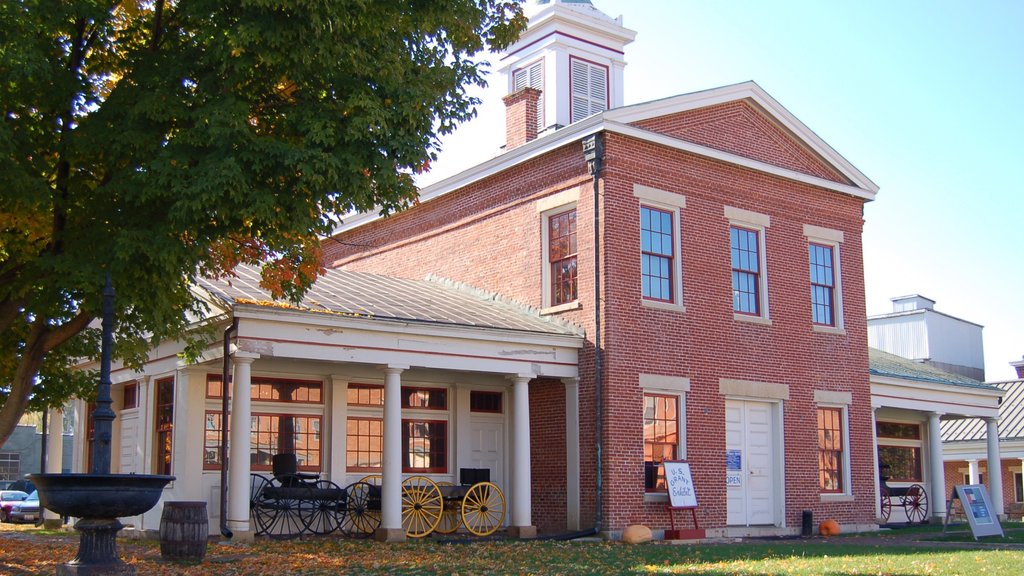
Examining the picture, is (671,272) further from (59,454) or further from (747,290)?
(59,454)

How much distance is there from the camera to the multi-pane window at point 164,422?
2003 cm

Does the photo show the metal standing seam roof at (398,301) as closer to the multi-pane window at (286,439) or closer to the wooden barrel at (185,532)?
the multi-pane window at (286,439)

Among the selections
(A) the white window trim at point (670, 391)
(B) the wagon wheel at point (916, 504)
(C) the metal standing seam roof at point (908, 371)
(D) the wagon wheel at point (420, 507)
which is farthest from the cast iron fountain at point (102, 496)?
(B) the wagon wheel at point (916, 504)

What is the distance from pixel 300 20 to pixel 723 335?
1332cm

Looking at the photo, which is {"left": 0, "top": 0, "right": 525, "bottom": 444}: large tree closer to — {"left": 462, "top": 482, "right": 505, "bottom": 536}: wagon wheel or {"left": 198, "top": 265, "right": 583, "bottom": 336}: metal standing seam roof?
{"left": 198, "top": 265, "right": 583, "bottom": 336}: metal standing seam roof

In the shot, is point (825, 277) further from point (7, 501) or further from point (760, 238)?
point (7, 501)

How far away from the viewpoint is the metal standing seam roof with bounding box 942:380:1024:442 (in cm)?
3922

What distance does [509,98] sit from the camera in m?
25.0

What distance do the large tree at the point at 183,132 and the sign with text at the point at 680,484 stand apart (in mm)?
9449

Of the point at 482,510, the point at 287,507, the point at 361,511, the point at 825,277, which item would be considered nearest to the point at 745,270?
the point at 825,277

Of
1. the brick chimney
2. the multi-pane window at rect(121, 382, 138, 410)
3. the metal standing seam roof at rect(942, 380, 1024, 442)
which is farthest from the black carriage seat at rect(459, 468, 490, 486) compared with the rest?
the metal standing seam roof at rect(942, 380, 1024, 442)

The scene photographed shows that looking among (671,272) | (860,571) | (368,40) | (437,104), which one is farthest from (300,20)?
(671,272)

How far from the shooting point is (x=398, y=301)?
21.1 meters

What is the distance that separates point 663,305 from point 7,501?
22113mm
